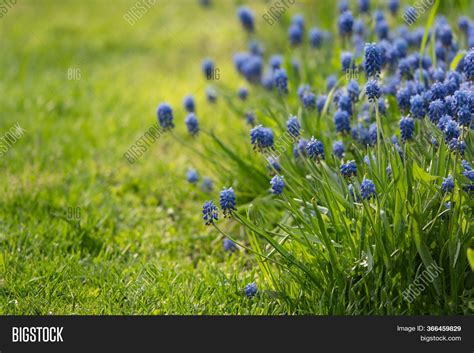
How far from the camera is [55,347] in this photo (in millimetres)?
2988

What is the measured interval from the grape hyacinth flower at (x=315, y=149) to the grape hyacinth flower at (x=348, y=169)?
0.14m

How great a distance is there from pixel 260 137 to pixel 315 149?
27cm

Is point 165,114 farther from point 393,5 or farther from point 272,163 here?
point 393,5

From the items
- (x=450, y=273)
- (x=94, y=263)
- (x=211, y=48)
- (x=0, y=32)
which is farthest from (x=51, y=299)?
(x=0, y=32)

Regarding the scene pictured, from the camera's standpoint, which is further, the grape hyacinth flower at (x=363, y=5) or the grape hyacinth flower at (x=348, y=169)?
the grape hyacinth flower at (x=363, y=5)

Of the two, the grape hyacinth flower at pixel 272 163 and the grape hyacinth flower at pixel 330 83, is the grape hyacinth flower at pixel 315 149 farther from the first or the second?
the grape hyacinth flower at pixel 330 83

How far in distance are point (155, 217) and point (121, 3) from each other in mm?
5647

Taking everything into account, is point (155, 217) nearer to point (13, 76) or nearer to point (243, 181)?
point (243, 181)

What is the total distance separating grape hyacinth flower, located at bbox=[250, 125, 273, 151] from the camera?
10.9ft

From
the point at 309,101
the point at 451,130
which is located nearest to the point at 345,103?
the point at 309,101

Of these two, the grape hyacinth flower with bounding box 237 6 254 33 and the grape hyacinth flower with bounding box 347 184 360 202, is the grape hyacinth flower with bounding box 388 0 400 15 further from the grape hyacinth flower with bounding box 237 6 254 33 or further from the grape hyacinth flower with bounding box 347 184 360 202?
the grape hyacinth flower with bounding box 347 184 360 202

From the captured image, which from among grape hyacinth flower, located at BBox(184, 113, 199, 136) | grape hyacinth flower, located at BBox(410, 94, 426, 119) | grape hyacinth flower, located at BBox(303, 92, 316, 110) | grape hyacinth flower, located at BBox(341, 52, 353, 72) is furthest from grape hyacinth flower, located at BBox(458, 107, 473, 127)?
→ grape hyacinth flower, located at BBox(184, 113, 199, 136)

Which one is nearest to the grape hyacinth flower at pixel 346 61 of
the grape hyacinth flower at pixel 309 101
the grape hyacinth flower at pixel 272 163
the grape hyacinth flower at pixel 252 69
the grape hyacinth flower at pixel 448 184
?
the grape hyacinth flower at pixel 309 101

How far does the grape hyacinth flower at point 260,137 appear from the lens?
331 centimetres
